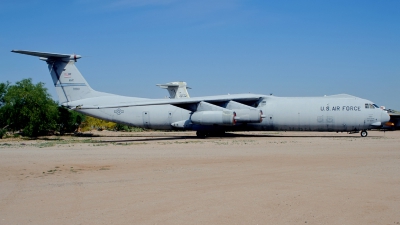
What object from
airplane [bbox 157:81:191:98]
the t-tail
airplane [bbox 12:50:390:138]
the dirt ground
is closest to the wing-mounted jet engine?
airplane [bbox 12:50:390:138]

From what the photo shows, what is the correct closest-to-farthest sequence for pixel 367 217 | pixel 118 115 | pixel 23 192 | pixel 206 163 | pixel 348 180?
pixel 367 217 < pixel 23 192 < pixel 348 180 < pixel 206 163 < pixel 118 115

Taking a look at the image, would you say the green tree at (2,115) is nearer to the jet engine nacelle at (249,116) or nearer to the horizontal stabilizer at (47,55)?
the horizontal stabilizer at (47,55)

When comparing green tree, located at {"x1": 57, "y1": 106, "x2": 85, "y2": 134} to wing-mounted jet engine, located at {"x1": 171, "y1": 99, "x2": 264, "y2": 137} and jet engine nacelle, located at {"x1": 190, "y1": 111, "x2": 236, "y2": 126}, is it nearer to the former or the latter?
wing-mounted jet engine, located at {"x1": 171, "y1": 99, "x2": 264, "y2": 137}

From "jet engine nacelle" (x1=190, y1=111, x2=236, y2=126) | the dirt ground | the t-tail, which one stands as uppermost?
the t-tail

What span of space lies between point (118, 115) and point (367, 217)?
27136 mm

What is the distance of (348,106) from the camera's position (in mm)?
28031

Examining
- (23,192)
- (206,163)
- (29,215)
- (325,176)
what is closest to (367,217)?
(325,176)

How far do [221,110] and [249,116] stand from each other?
1.94m

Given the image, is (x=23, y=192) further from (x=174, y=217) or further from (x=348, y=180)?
(x=348, y=180)

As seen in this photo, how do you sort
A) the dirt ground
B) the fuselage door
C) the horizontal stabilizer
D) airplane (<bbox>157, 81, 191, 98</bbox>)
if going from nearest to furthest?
1. the dirt ground
2. the horizontal stabilizer
3. the fuselage door
4. airplane (<bbox>157, 81, 191, 98</bbox>)

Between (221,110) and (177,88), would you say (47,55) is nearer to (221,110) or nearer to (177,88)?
(221,110)

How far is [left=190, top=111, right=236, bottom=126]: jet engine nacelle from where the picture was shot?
2853 centimetres

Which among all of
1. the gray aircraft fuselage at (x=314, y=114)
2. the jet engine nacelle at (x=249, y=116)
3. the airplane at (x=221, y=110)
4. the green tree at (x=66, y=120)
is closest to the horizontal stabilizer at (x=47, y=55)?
the airplane at (x=221, y=110)

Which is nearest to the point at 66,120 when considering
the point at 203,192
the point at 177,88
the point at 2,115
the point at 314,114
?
the point at 2,115
